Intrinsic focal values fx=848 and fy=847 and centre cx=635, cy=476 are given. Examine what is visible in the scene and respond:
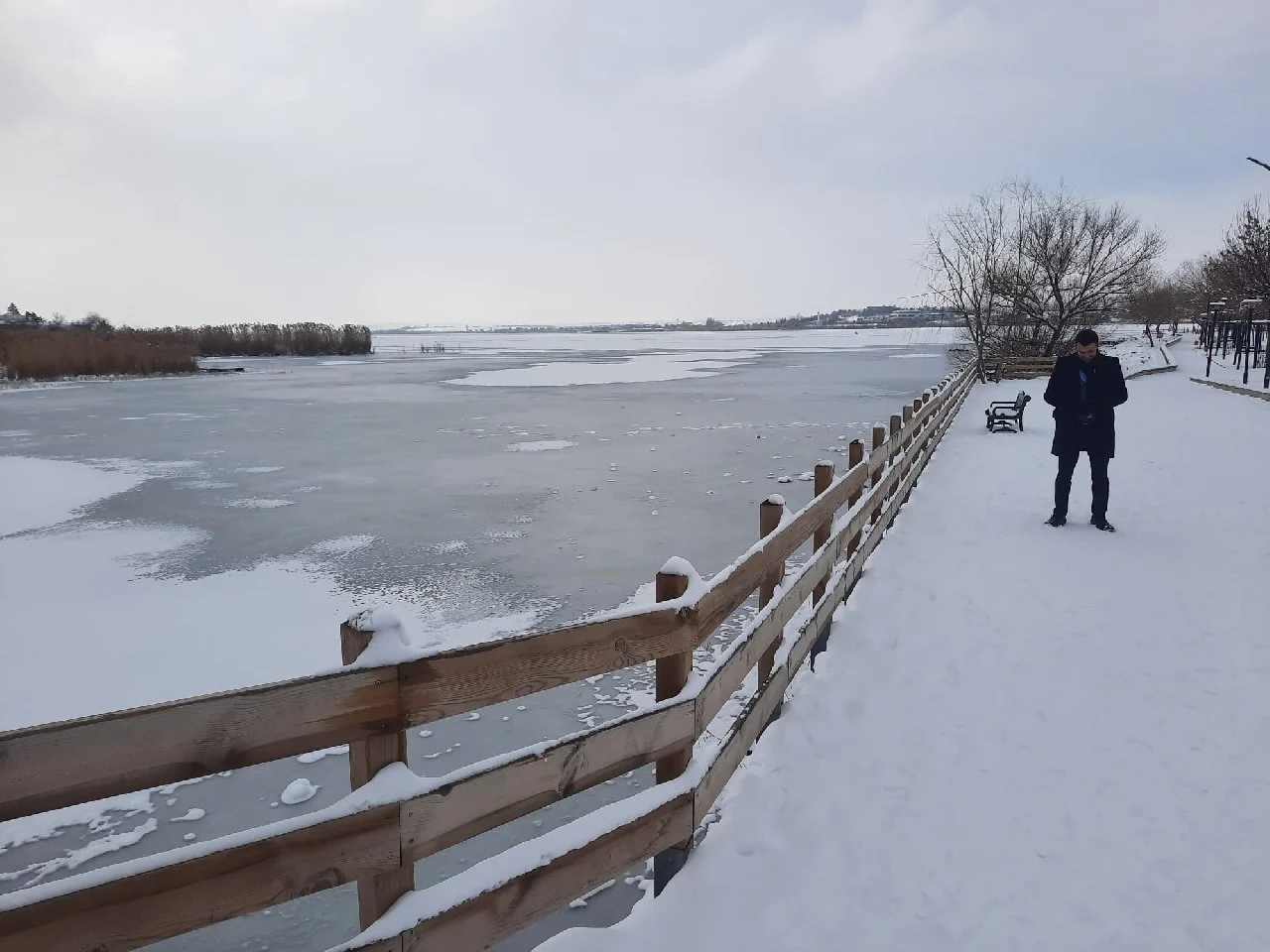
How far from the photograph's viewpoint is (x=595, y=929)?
9.95 ft

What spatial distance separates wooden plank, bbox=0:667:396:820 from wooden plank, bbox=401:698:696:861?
319 mm

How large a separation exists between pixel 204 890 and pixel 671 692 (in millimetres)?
1822

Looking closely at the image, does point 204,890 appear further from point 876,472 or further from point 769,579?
point 876,472

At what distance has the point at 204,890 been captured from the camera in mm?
1867

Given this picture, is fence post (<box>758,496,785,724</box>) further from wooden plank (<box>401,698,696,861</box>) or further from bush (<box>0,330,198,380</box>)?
bush (<box>0,330,198,380</box>)

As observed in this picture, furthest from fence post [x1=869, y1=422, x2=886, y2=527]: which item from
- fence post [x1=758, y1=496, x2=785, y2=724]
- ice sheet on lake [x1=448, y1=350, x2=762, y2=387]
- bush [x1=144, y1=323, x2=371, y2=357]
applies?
bush [x1=144, y1=323, x2=371, y2=357]

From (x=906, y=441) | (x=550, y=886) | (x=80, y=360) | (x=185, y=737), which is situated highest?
(x=80, y=360)

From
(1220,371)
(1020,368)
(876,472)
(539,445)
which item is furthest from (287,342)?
(876,472)

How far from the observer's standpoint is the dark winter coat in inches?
328

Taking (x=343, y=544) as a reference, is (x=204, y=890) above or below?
above

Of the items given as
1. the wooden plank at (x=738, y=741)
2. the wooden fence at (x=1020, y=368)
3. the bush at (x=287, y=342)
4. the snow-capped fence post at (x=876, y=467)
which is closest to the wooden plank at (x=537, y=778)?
the wooden plank at (x=738, y=741)

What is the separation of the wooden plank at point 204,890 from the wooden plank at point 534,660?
31cm

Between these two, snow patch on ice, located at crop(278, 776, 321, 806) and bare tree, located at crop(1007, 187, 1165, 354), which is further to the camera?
bare tree, located at crop(1007, 187, 1165, 354)

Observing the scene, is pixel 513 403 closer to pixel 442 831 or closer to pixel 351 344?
pixel 442 831
